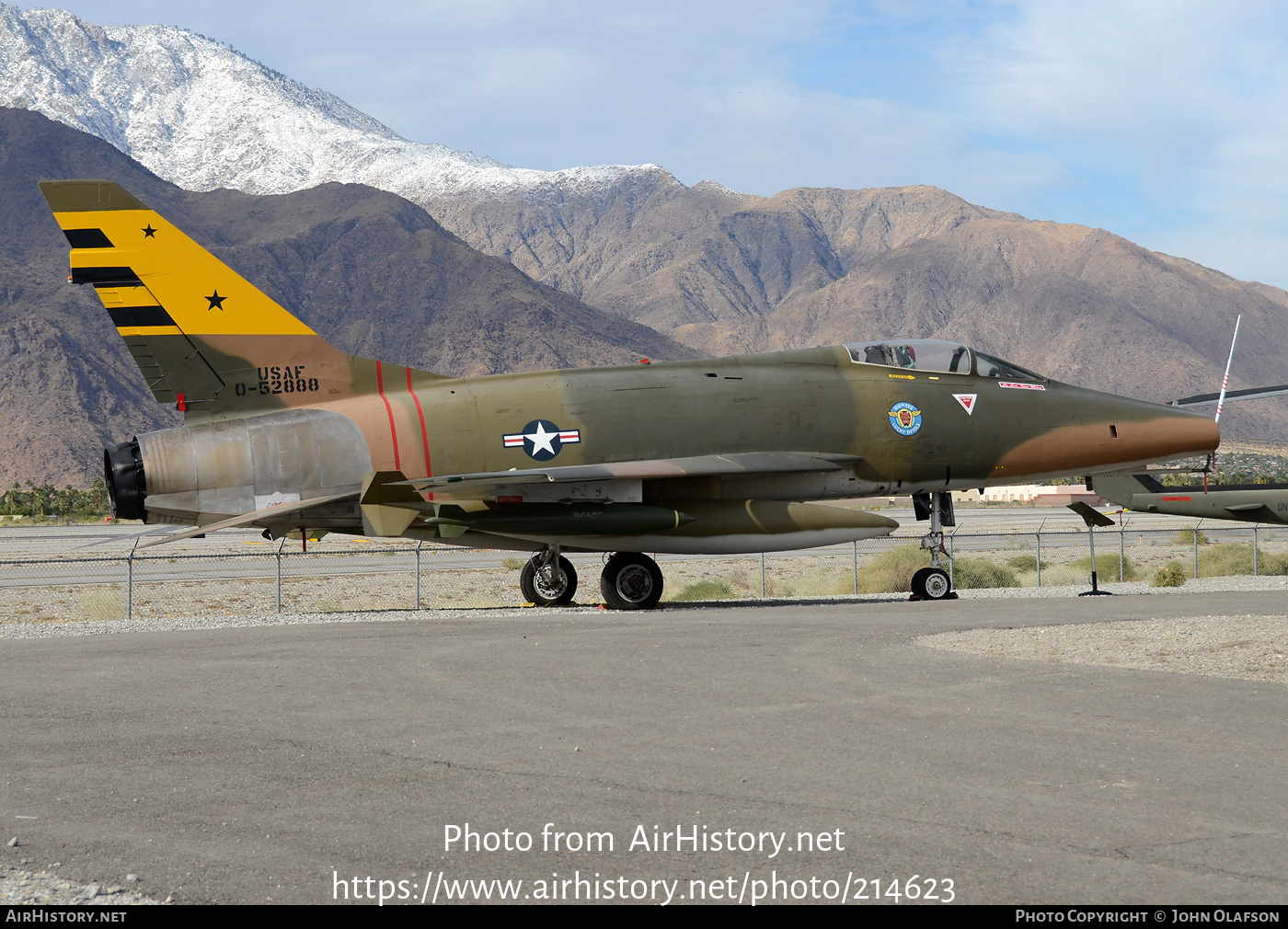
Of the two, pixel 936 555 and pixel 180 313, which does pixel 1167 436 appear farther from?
pixel 180 313

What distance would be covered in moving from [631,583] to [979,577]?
43.7 ft

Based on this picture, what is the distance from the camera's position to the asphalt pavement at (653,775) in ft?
17.4

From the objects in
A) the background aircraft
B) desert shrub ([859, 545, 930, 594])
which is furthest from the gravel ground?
the background aircraft

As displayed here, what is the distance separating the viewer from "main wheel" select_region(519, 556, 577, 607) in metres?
19.7

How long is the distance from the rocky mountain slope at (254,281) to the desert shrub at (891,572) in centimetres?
11310

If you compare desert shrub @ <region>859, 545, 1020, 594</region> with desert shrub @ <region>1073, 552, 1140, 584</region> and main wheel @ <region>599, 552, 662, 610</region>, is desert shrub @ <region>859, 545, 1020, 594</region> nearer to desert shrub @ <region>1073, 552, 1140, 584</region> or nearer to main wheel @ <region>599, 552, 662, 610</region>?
desert shrub @ <region>1073, 552, 1140, 584</region>

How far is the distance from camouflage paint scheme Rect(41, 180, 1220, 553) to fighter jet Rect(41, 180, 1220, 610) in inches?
1.2

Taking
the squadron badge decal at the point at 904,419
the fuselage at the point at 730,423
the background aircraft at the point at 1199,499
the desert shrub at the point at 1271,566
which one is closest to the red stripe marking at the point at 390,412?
the fuselage at the point at 730,423

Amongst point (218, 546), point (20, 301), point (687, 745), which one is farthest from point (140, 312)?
point (20, 301)

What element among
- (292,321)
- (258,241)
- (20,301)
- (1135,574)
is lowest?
(1135,574)
